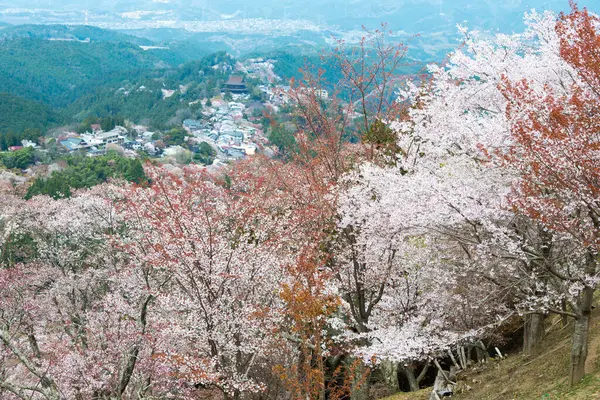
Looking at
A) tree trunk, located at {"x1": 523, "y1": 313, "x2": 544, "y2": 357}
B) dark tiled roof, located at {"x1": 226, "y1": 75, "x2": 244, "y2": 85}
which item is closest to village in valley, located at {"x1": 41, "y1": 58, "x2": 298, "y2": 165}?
dark tiled roof, located at {"x1": 226, "y1": 75, "x2": 244, "y2": 85}

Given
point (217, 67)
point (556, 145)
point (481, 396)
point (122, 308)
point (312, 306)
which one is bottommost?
point (122, 308)

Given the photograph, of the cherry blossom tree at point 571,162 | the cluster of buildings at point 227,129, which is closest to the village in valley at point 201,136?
the cluster of buildings at point 227,129

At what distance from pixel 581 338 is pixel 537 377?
1.63 meters

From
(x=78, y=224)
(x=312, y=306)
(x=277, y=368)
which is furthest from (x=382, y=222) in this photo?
(x=78, y=224)

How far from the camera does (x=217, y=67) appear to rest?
125 meters

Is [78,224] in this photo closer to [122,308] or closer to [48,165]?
[122,308]

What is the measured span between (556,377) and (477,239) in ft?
7.24

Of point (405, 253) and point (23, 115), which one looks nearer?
point (405, 253)

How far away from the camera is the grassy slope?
591cm

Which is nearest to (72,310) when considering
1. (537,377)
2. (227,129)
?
(537,377)

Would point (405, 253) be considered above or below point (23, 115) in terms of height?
below

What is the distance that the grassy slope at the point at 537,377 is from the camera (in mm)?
5907

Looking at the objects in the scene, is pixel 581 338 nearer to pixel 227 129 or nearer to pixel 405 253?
pixel 405 253

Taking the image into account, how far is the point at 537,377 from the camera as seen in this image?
7047 mm
